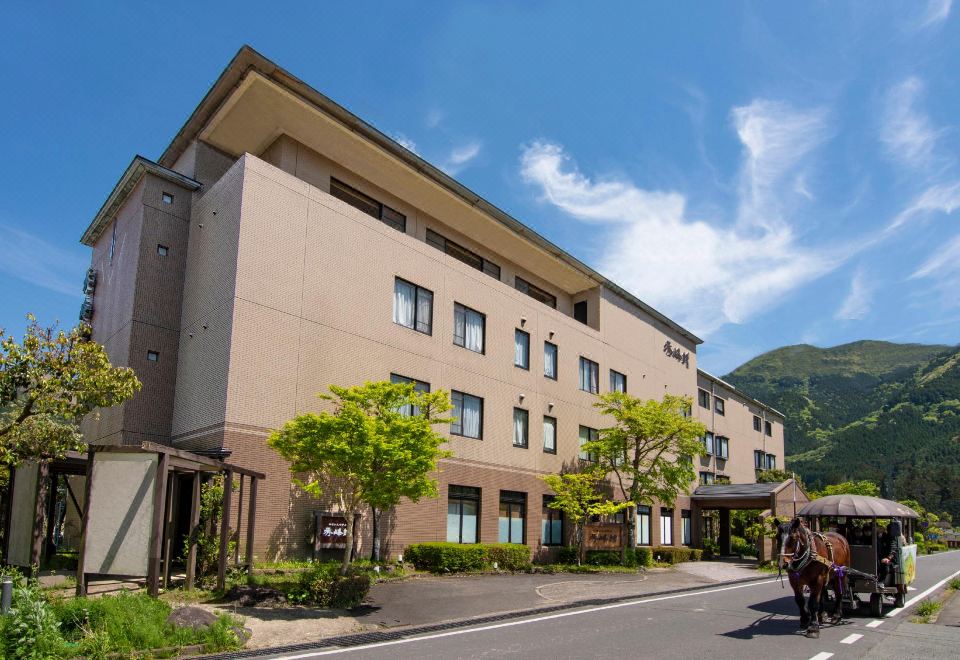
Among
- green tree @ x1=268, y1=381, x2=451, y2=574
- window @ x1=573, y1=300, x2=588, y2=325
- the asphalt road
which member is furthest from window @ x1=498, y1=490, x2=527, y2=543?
green tree @ x1=268, y1=381, x2=451, y2=574

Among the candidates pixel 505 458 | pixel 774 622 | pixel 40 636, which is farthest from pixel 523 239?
pixel 40 636

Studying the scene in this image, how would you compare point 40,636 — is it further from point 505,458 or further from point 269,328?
point 505,458

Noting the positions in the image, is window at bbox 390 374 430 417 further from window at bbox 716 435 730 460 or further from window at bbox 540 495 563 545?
window at bbox 716 435 730 460

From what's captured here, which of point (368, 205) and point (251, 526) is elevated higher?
point (368, 205)

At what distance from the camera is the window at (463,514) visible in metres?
26.8

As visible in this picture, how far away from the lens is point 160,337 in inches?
917

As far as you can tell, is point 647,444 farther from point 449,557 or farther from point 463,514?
point 449,557

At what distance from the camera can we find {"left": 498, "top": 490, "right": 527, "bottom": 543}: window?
29.3 meters

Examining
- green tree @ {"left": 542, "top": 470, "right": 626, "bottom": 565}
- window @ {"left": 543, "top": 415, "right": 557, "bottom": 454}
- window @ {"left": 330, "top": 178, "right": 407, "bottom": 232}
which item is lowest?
green tree @ {"left": 542, "top": 470, "right": 626, "bottom": 565}

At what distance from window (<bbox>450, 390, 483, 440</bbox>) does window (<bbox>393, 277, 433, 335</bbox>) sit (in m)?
2.83

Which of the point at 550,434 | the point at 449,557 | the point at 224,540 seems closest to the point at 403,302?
the point at 449,557

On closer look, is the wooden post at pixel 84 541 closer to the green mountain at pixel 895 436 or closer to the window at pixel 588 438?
the window at pixel 588 438

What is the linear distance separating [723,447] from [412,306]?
34382 mm

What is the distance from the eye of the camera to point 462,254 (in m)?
31.8
